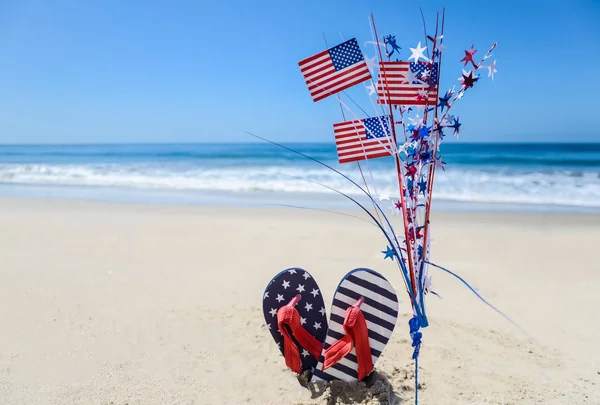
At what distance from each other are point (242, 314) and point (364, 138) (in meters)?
2.12

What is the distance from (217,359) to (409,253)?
162cm

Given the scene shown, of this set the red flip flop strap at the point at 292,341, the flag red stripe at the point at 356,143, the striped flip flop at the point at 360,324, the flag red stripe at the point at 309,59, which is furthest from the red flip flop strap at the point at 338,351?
the flag red stripe at the point at 309,59

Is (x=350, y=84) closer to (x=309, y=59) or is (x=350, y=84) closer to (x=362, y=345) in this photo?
(x=309, y=59)

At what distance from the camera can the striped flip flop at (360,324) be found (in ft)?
8.93

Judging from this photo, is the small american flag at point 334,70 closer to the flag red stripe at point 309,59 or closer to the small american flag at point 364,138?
the flag red stripe at point 309,59

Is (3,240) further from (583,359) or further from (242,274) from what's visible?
(583,359)

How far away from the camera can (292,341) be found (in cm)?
291

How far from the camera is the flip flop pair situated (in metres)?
2.73

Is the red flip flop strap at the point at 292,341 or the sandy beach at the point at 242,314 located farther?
the sandy beach at the point at 242,314

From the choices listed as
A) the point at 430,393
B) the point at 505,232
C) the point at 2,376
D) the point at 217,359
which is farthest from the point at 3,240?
the point at 505,232

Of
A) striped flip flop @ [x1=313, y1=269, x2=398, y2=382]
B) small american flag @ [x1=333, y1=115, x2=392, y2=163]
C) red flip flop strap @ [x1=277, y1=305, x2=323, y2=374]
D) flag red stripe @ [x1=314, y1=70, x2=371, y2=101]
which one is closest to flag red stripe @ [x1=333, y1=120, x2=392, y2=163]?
small american flag @ [x1=333, y1=115, x2=392, y2=163]

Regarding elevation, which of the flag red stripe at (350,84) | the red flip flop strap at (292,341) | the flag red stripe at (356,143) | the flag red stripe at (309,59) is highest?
the flag red stripe at (309,59)

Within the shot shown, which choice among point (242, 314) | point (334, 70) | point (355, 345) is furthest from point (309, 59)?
point (242, 314)

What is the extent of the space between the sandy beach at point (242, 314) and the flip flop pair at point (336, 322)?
0.48 ft
